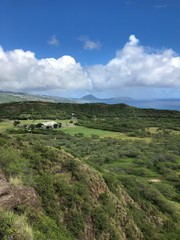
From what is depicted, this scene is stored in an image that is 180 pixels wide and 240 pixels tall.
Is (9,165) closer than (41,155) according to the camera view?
Yes

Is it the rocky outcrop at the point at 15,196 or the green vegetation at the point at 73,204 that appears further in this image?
the green vegetation at the point at 73,204

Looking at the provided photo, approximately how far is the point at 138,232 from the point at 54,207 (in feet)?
24.1

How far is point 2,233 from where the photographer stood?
946 centimetres

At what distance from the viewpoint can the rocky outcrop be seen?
11.9 m

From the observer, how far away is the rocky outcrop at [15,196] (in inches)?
470

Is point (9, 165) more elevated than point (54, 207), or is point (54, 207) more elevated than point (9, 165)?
point (9, 165)

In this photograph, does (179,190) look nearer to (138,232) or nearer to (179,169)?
(179,169)

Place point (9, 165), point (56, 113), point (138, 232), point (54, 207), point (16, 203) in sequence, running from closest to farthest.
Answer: point (16, 203) → point (54, 207) → point (9, 165) → point (138, 232) → point (56, 113)

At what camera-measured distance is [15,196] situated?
12664 millimetres

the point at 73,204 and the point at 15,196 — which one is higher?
the point at 15,196

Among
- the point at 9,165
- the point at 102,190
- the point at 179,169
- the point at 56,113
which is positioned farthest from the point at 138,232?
the point at 56,113

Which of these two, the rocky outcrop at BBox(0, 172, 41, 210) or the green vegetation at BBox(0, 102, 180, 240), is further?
the green vegetation at BBox(0, 102, 180, 240)

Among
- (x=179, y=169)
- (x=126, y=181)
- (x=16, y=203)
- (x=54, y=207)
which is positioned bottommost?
(x=179, y=169)

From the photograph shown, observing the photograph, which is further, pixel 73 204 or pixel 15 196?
pixel 73 204
